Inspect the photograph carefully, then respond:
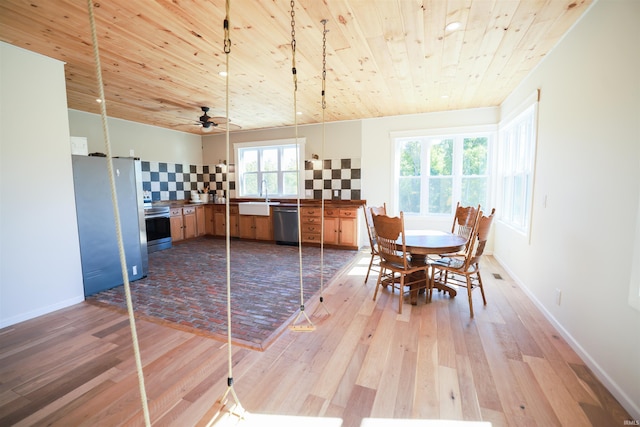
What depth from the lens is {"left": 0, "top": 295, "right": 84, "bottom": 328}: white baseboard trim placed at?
7.93ft

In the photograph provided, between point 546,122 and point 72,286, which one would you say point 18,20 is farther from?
point 546,122

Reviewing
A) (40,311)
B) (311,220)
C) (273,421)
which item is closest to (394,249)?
(273,421)

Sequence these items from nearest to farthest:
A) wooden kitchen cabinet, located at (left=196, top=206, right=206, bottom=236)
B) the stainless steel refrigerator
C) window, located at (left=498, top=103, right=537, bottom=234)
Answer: the stainless steel refrigerator < window, located at (left=498, top=103, right=537, bottom=234) < wooden kitchen cabinet, located at (left=196, top=206, right=206, bottom=236)

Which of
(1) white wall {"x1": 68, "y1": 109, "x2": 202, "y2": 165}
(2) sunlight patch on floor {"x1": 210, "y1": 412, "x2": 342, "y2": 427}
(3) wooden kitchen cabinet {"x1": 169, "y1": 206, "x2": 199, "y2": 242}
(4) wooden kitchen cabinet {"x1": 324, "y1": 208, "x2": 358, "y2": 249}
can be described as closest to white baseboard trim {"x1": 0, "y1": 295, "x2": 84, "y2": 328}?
(2) sunlight patch on floor {"x1": 210, "y1": 412, "x2": 342, "y2": 427}

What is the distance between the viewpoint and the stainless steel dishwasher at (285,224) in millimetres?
5582

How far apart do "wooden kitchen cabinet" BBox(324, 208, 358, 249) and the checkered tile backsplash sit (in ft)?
1.74

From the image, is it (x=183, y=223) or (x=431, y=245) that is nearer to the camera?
(x=431, y=245)

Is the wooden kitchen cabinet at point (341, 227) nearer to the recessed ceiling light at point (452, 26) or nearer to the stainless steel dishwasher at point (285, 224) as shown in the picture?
A: the stainless steel dishwasher at point (285, 224)

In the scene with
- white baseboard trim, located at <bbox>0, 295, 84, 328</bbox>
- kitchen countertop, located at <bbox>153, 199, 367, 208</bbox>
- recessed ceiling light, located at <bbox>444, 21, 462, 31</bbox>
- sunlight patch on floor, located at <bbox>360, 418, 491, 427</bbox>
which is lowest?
sunlight patch on floor, located at <bbox>360, 418, 491, 427</bbox>

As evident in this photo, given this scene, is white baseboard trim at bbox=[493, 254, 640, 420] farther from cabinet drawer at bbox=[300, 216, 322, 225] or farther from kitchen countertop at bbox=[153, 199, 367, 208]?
cabinet drawer at bbox=[300, 216, 322, 225]

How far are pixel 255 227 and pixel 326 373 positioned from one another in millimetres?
4550

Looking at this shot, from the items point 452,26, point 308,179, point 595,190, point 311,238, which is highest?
point 452,26

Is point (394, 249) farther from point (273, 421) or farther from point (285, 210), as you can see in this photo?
point (285, 210)

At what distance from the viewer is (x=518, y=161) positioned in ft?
12.2
